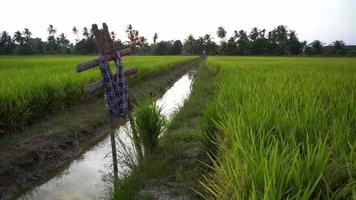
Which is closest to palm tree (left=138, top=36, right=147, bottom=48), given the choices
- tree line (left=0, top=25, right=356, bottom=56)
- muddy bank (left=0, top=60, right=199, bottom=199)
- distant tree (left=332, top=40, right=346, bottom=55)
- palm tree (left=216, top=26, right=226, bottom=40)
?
tree line (left=0, top=25, right=356, bottom=56)

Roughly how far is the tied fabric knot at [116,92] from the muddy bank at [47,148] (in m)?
1.25

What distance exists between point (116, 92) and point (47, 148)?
1526 millimetres

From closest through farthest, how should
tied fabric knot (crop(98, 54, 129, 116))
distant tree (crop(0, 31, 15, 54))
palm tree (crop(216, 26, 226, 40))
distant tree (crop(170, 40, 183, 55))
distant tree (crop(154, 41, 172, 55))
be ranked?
tied fabric knot (crop(98, 54, 129, 116)) → distant tree (crop(0, 31, 15, 54)) → distant tree (crop(154, 41, 172, 55)) → distant tree (crop(170, 40, 183, 55)) → palm tree (crop(216, 26, 226, 40))

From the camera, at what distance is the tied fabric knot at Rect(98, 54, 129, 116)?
3.98m

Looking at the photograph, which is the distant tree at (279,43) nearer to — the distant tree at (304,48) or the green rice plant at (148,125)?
the distant tree at (304,48)

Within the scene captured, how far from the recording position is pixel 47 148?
477 cm

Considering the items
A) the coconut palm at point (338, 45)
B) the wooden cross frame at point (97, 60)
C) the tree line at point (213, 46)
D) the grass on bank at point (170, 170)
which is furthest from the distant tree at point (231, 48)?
the wooden cross frame at point (97, 60)

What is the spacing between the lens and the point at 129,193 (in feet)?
9.89

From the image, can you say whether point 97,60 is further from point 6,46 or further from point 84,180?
point 6,46

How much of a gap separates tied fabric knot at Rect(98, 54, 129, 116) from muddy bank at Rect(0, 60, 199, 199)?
4.11 feet

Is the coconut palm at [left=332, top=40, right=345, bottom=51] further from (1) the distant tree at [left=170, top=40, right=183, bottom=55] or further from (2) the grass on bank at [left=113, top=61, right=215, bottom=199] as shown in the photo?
(2) the grass on bank at [left=113, top=61, right=215, bottom=199]

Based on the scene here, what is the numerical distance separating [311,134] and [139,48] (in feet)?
228

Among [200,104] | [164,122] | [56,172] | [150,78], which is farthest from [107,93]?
[150,78]

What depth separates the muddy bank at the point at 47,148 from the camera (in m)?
3.99
